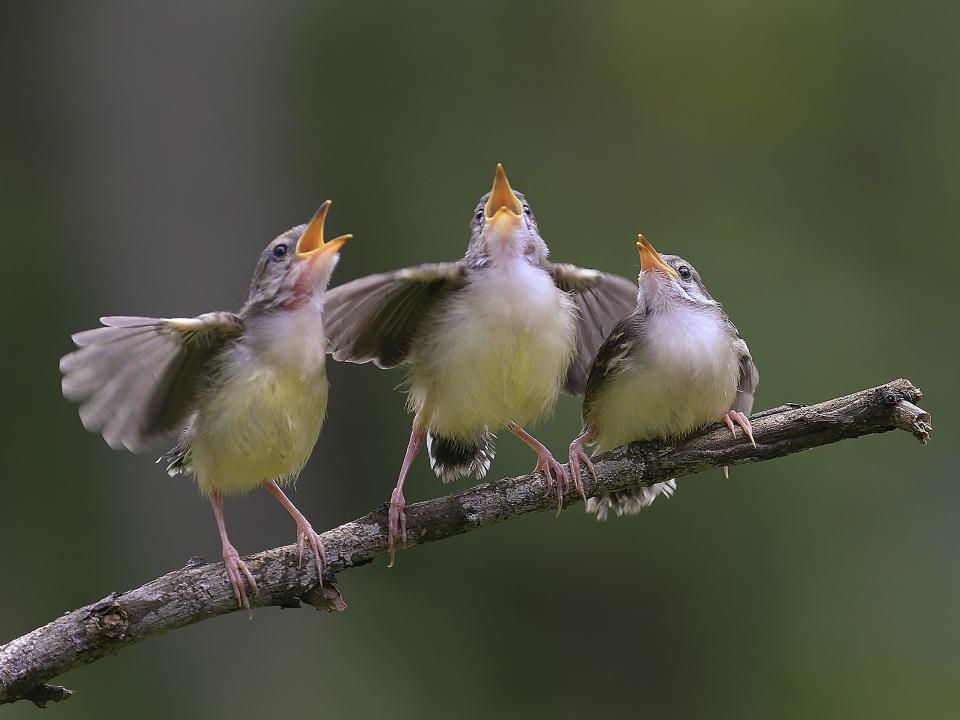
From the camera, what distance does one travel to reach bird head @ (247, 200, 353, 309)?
14.4ft

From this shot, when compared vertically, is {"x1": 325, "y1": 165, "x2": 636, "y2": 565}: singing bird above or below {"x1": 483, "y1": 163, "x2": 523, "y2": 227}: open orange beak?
below

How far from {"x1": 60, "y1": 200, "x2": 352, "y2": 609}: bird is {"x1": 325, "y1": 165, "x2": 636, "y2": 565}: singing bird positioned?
0.66 ft

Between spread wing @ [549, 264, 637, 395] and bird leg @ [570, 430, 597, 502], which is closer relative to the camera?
bird leg @ [570, 430, 597, 502]

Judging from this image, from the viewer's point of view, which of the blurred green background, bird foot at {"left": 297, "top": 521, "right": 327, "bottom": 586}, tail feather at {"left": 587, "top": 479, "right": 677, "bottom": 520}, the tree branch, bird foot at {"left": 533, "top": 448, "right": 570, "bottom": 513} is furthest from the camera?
the blurred green background

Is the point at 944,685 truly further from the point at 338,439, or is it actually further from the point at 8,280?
the point at 8,280

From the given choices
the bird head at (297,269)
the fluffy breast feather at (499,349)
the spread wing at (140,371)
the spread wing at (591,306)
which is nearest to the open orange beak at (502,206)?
the fluffy breast feather at (499,349)

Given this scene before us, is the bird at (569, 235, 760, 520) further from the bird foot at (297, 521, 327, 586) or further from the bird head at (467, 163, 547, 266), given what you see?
the bird foot at (297, 521, 327, 586)

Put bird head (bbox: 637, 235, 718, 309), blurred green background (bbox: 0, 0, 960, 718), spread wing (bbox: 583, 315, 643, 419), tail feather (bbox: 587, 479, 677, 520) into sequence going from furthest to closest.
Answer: blurred green background (bbox: 0, 0, 960, 718)
tail feather (bbox: 587, 479, 677, 520)
bird head (bbox: 637, 235, 718, 309)
spread wing (bbox: 583, 315, 643, 419)

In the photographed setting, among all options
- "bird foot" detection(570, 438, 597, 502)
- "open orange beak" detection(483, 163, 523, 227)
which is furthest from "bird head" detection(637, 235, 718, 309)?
"bird foot" detection(570, 438, 597, 502)

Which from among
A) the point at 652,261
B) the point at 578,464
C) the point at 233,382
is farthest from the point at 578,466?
the point at 233,382

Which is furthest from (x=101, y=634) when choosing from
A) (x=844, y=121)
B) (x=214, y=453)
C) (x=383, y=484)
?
(x=844, y=121)

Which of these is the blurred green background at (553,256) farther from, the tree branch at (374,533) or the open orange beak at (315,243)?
the tree branch at (374,533)

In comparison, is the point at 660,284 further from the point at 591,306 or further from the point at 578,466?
the point at 578,466

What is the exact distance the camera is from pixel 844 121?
11.4 m
